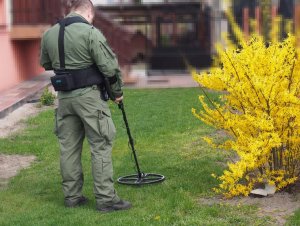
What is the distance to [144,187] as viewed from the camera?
240 inches

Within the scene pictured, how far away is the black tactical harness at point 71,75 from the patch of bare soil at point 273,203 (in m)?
1.44

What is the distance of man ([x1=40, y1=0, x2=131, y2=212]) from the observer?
528 cm

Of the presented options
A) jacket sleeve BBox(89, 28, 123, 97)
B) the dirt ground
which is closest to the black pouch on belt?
jacket sleeve BBox(89, 28, 123, 97)

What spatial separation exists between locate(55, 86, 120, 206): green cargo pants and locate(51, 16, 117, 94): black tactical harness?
0.28ft

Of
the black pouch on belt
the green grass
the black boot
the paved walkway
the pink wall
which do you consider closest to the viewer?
the green grass

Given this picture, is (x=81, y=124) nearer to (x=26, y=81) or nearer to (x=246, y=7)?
(x=26, y=81)

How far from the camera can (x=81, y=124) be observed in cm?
555

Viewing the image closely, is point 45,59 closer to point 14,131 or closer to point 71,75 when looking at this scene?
point 71,75

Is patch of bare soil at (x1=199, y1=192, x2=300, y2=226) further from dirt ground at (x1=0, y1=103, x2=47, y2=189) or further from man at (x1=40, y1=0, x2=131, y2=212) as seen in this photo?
dirt ground at (x1=0, y1=103, x2=47, y2=189)

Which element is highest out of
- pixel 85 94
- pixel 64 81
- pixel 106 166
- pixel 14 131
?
pixel 64 81

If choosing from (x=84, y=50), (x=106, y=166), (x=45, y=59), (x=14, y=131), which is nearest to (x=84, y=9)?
(x=84, y=50)

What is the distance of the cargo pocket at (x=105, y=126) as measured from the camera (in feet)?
17.5

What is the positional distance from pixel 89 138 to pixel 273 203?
1659 millimetres

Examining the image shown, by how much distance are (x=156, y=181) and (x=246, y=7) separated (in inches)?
552
